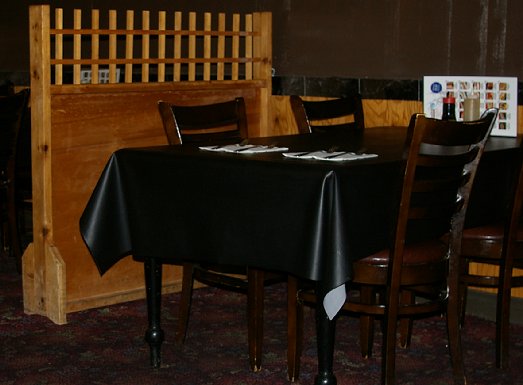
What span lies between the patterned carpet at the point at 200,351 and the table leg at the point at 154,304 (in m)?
0.07

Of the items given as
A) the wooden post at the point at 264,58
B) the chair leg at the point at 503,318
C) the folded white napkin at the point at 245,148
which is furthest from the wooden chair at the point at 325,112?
the chair leg at the point at 503,318

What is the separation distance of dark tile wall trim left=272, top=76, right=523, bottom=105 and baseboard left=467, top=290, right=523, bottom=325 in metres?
0.87

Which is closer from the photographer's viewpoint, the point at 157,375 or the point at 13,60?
the point at 157,375

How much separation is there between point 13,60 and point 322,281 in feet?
15.6

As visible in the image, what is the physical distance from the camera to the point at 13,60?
280 inches

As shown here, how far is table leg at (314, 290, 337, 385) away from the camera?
3.01 m

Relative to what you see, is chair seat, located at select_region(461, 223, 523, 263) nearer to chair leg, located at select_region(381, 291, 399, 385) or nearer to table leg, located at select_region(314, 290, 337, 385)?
chair leg, located at select_region(381, 291, 399, 385)

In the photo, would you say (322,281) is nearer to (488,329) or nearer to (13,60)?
(488,329)

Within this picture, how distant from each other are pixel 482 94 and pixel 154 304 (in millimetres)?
1760

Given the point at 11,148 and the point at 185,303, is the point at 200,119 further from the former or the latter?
the point at 11,148

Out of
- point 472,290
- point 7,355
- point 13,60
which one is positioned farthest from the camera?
point 13,60

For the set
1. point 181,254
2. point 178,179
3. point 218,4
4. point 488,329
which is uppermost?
point 218,4

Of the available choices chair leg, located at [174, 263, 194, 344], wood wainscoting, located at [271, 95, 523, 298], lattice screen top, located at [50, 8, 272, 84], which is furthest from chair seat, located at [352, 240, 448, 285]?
lattice screen top, located at [50, 8, 272, 84]

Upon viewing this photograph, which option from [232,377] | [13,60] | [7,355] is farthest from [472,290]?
[13,60]
